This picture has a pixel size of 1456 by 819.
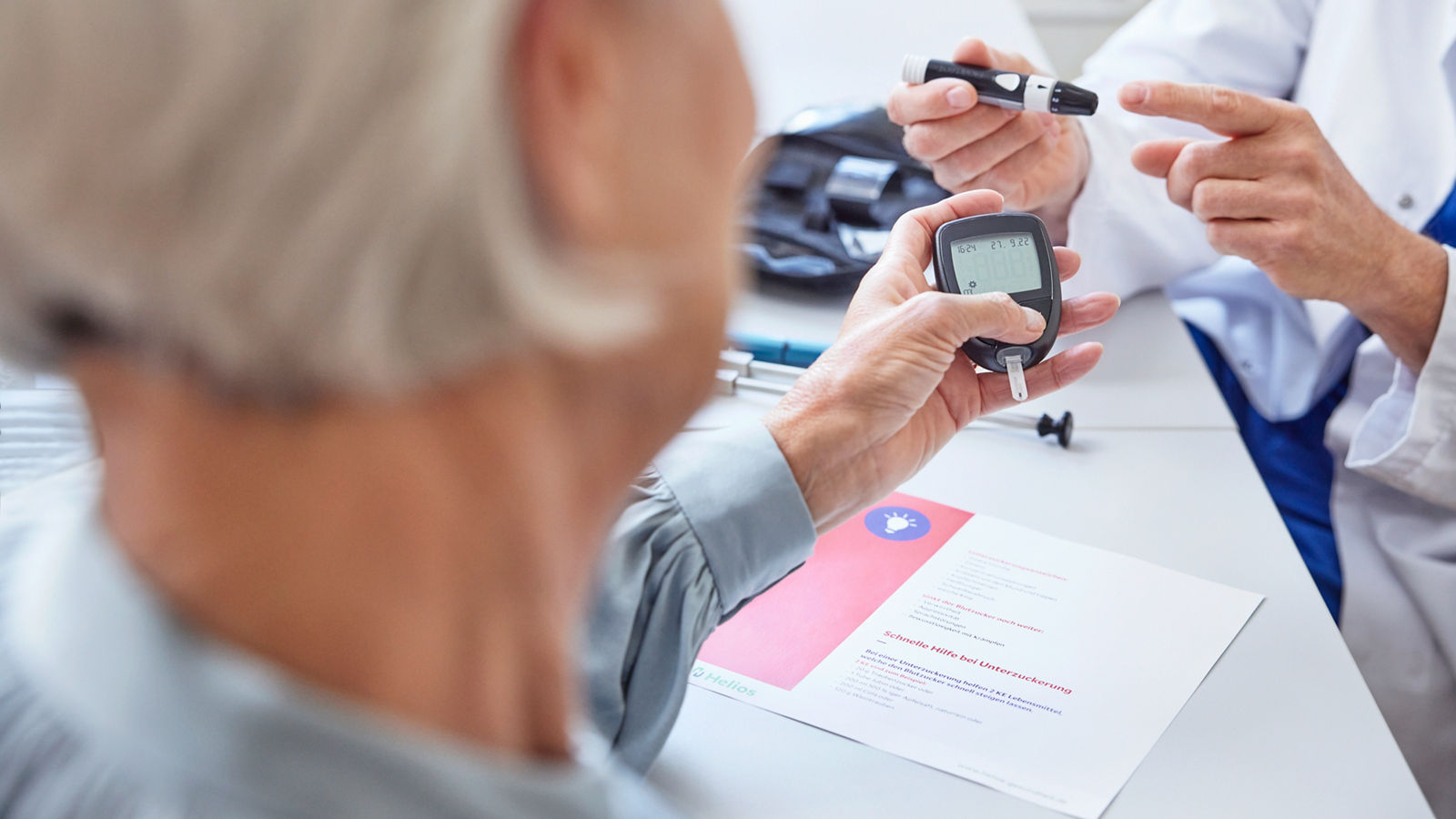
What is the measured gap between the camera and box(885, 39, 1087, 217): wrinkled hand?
1.13m

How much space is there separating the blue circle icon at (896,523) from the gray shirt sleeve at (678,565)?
16 cm

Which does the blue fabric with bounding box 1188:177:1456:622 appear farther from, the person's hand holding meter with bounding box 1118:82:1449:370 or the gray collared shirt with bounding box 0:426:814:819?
the gray collared shirt with bounding box 0:426:814:819

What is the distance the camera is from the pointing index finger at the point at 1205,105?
1017mm

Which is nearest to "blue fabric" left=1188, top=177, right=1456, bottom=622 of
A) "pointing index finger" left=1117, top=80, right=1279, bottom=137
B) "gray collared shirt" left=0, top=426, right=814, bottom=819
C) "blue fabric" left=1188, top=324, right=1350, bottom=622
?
"blue fabric" left=1188, top=324, right=1350, bottom=622

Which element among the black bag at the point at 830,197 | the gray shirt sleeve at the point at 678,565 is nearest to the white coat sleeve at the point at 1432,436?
the black bag at the point at 830,197

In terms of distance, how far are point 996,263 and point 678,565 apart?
421 millimetres

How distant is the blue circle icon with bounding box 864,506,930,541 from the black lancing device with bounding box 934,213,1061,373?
0.15 m

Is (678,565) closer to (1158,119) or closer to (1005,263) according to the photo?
(1005,263)

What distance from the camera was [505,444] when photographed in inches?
14.7

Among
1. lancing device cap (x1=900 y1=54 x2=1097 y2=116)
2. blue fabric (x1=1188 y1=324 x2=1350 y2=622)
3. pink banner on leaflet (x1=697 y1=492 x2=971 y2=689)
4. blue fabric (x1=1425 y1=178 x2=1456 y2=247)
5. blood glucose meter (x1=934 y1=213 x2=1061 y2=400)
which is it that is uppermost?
lancing device cap (x1=900 y1=54 x2=1097 y2=116)

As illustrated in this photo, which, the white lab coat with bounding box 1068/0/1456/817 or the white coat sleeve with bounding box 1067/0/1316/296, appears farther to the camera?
the white coat sleeve with bounding box 1067/0/1316/296

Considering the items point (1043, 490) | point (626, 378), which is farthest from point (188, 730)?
point (1043, 490)

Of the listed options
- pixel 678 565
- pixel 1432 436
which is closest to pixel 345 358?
pixel 678 565

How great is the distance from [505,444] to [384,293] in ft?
0.23
